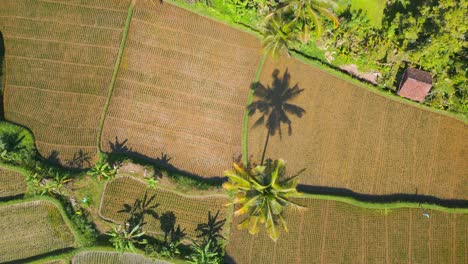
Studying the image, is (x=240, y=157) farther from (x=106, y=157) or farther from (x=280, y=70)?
(x=106, y=157)

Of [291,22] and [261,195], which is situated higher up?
[291,22]

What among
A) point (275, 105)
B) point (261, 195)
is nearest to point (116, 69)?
point (275, 105)

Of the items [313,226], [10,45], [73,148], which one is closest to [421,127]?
[313,226]

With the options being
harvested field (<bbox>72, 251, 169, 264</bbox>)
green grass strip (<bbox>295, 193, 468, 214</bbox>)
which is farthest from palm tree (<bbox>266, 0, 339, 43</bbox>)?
harvested field (<bbox>72, 251, 169, 264</bbox>)

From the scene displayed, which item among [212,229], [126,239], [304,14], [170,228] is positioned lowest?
[126,239]

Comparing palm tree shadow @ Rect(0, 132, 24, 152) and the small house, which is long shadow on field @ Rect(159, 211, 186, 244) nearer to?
palm tree shadow @ Rect(0, 132, 24, 152)

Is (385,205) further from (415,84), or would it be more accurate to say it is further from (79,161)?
(79,161)
